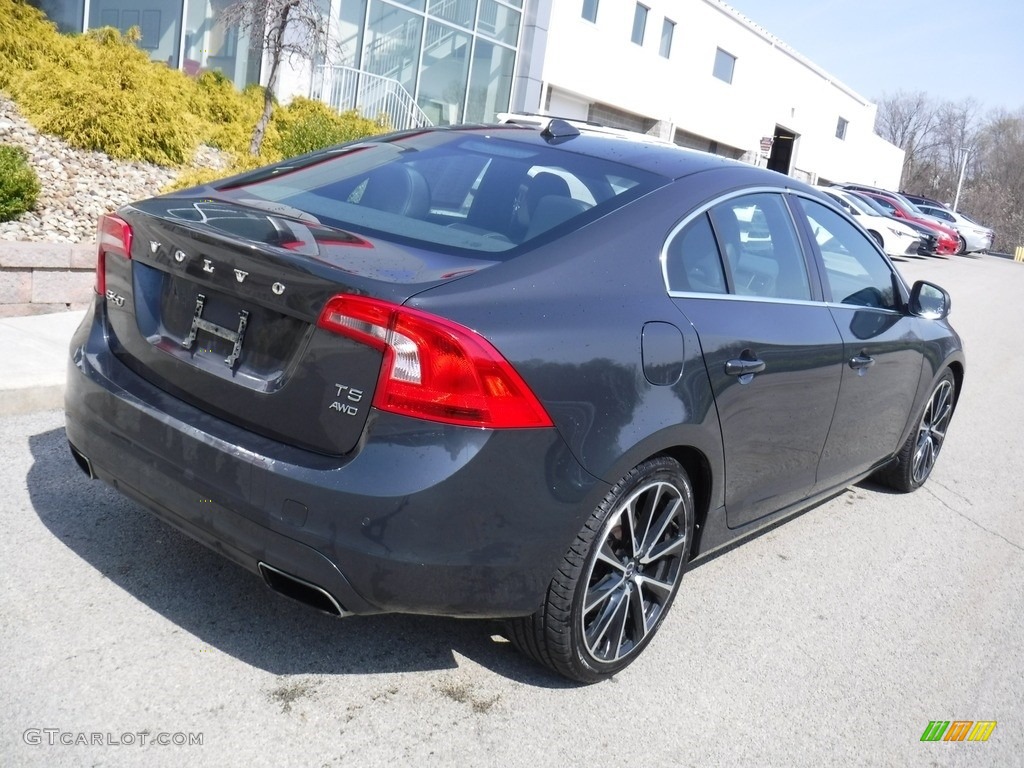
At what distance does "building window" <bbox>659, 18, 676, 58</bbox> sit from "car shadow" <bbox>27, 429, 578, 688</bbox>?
95.8 feet

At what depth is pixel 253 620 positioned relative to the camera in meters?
3.40

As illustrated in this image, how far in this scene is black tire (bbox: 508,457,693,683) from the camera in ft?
10.1

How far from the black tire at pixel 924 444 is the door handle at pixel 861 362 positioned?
1.25m

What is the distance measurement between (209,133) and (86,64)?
1.38 meters

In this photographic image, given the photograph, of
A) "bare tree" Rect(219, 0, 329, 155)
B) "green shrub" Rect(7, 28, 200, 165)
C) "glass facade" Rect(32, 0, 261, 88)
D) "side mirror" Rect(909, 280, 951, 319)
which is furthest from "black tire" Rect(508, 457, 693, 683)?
"glass facade" Rect(32, 0, 261, 88)

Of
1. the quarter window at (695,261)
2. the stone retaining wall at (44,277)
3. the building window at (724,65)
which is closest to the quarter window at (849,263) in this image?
the quarter window at (695,261)

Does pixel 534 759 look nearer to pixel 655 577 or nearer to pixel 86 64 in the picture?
pixel 655 577

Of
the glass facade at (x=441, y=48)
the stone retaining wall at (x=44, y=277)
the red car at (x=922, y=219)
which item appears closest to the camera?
the stone retaining wall at (x=44, y=277)

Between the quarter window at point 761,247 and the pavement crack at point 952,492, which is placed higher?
the quarter window at point 761,247

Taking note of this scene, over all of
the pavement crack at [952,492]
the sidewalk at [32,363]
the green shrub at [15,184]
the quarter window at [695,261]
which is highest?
the quarter window at [695,261]

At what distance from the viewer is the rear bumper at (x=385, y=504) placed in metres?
2.67

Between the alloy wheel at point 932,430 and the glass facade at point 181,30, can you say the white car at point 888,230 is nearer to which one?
the glass facade at point 181,30

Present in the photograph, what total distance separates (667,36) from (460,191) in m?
29.2

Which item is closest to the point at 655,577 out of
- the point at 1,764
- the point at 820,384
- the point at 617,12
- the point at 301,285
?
the point at 820,384
